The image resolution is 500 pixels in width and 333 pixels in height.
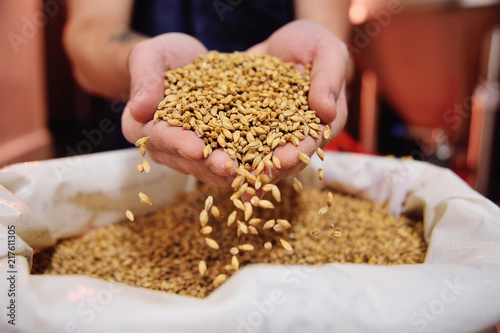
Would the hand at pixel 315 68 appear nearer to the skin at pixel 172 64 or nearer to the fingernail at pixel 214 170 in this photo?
the skin at pixel 172 64

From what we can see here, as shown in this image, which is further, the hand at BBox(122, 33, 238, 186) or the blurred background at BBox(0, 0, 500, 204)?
the blurred background at BBox(0, 0, 500, 204)

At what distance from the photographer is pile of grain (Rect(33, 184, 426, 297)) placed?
0.79m

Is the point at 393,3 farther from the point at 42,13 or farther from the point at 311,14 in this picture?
the point at 42,13

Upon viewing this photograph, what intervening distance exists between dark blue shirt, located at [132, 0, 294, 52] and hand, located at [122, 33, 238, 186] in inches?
17.3

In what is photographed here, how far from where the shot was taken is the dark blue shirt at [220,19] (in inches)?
53.4

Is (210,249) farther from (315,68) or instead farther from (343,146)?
(343,146)

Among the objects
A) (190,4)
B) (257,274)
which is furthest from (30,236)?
(190,4)

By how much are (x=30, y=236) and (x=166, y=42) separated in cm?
Answer: 56

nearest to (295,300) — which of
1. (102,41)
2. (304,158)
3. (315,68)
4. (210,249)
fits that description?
(304,158)

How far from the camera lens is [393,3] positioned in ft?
4.46

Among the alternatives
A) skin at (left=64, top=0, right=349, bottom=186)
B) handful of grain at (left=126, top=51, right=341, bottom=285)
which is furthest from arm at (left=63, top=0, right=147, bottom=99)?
handful of grain at (left=126, top=51, right=341, bottom=285)

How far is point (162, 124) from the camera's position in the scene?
711 mm

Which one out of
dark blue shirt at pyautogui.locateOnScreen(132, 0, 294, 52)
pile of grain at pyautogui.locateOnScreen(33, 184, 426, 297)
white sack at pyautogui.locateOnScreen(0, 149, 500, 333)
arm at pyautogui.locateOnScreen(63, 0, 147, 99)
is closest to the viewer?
white sack at pyautogui.locateOnScreen(0, 149, 500, 333)

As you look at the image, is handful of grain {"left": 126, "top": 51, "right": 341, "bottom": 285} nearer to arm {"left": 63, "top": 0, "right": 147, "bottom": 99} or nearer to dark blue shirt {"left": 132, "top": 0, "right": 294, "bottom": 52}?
arm {"left": 63, "top": 0, "right": 147, "bottom": 99}
